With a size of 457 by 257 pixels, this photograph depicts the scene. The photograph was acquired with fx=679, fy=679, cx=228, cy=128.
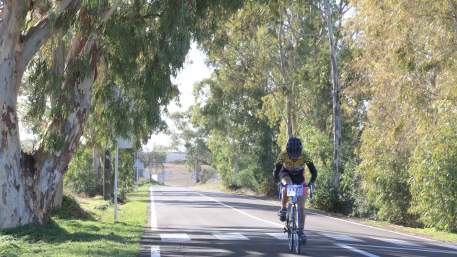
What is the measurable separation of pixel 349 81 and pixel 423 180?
42.0 ft

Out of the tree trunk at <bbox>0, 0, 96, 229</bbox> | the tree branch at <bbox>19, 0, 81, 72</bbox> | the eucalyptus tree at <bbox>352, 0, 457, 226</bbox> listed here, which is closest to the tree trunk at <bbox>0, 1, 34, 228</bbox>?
the tree trunk at <bbox>0, 0, 96, 229</bbox>

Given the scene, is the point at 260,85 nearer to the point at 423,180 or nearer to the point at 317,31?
the point at 317,31

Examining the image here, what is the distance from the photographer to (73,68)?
16.0m

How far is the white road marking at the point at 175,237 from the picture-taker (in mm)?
14609

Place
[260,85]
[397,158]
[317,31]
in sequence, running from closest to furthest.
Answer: [397,158] → [317,31] → [260,85]

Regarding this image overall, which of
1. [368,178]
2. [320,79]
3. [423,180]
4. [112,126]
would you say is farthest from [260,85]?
[112,126]

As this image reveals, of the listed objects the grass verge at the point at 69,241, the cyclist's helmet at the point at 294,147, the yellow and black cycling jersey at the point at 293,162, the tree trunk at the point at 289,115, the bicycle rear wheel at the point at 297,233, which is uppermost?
the tree trunk at the point at 289,115

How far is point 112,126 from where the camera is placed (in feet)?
59.0

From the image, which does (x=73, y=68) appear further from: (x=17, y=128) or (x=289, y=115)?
(x=289, y=115)

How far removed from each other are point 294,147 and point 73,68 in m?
6.85

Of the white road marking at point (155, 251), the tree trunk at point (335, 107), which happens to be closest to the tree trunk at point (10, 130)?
the white road marking at point (155, 251)

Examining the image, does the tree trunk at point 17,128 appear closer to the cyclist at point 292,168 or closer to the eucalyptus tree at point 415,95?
the cyclist at point 292,168

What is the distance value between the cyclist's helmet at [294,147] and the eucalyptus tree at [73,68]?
14.4 ft

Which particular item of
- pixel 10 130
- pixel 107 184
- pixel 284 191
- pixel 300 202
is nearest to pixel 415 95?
pixel 284 191
